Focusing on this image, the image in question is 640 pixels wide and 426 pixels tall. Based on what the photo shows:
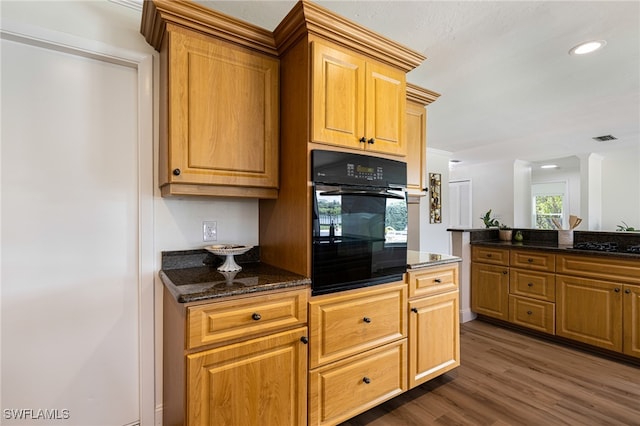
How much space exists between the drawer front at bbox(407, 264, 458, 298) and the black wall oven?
0.15m

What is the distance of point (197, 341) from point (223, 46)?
1.47 metres

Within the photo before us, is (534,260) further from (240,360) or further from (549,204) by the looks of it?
(549,204)

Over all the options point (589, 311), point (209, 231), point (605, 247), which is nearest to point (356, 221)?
point (209, 231)

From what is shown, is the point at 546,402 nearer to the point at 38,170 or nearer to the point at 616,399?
the point at 616,399

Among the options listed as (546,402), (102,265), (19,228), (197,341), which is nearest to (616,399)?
(546,402)

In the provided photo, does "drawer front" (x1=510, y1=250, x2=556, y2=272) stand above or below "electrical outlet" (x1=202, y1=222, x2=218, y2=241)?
below

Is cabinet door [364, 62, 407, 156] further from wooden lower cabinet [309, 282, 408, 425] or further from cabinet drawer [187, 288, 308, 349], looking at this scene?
cabinet drawer [187, 288, 308, 349]

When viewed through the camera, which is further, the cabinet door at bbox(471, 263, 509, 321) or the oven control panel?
the cabinet door at bbox(471, 263, 509, 321)

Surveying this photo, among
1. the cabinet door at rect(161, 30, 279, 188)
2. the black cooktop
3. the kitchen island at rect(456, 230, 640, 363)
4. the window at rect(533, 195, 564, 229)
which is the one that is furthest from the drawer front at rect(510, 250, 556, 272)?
the window at rect(533, 195, 564, 229)

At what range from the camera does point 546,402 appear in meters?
2.05

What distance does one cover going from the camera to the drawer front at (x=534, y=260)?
3060 millimetres

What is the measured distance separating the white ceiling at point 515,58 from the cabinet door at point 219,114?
0.36 m

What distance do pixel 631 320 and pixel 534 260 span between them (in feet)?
2.70

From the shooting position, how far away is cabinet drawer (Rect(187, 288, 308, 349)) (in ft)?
4.24
